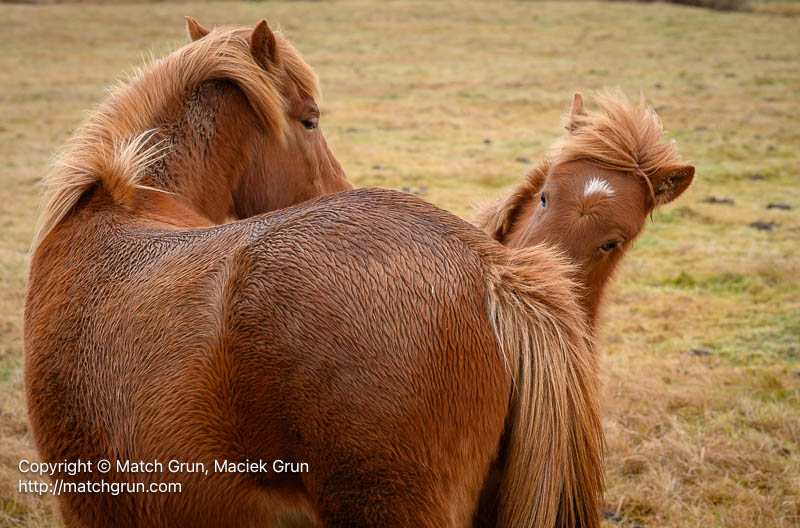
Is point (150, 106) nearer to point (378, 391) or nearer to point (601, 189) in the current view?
point (378, 391)

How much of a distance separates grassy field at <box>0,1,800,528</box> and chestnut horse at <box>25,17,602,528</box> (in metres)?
1.71

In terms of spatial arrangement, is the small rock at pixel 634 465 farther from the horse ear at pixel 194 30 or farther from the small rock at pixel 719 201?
the small rock at pixel 719 201

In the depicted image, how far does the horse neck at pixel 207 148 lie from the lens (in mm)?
2824

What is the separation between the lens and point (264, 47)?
294 cm

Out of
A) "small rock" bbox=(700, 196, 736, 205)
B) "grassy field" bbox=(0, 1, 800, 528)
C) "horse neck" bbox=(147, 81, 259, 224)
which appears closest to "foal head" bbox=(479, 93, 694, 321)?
"grassy field" bbox=(0, 1, 800, 528)

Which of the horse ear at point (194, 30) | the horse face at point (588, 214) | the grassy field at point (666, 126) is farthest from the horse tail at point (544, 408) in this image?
the horse ear at point (194, 30)

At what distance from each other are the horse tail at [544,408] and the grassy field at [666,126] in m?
1.81

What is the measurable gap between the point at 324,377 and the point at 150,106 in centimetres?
176

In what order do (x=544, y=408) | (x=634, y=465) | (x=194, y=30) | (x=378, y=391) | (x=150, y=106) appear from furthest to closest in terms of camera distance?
(x=634, y=465), (x=194, y=30), (x=150, y=106), (x=544, y=408), (x=378, y=391)

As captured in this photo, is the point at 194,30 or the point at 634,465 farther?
the point at 634,465

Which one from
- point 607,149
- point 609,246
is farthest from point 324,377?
point 607,149

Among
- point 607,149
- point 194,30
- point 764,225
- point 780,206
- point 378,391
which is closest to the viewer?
point 378,391

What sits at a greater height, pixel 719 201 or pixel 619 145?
pixel 619 145

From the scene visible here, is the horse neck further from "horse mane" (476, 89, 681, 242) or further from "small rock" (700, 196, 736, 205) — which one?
"small rock" (700, 196, 736, 205)
